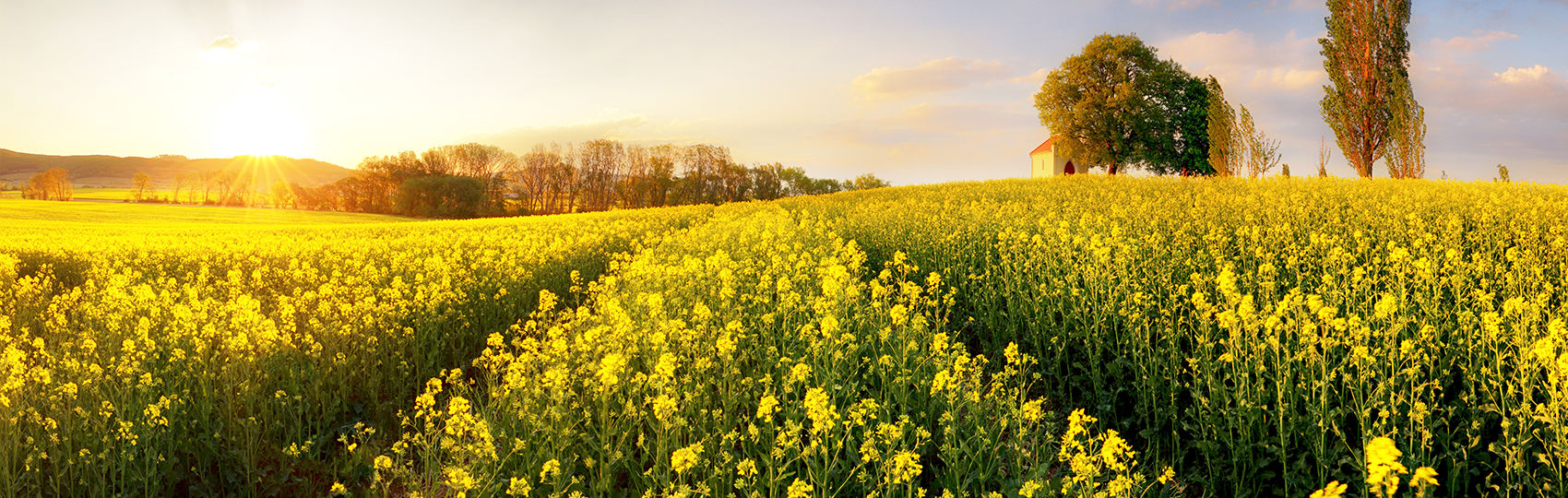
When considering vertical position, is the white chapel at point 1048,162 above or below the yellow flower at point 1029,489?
above

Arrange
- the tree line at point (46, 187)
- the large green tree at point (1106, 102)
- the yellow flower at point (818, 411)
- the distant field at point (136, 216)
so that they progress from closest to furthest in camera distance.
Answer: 1. the yellow flower at point (818, 411)
2. the distant field at point (136, 216)
3. the large green tree at point (1106, 102)
4. the tree line at point (46, 187)

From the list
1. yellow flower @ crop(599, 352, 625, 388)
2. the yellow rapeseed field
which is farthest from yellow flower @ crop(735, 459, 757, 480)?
yellow flower @ crop(599, 352, 625, 388)

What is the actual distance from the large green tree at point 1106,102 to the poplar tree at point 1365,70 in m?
8.65

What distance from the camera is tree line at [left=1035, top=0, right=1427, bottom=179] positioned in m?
29.5

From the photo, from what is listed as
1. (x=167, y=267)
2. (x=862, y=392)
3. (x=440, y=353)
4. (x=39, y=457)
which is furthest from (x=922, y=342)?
(x=167, y=267)

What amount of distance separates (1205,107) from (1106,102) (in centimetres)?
728

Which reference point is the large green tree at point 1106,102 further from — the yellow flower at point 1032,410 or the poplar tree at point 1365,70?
the yellow flower at point 1032,410

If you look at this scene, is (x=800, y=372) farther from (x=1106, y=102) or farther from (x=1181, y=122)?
(x=1181, y=122)

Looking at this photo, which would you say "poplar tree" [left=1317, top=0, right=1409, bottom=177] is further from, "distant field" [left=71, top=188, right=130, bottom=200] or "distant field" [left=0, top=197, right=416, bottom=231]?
"distant field" [left=71, top=188, right=130, bottom=200]

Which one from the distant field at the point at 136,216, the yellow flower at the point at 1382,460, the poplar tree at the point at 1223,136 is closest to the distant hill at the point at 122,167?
the distant field at the point at 136,216

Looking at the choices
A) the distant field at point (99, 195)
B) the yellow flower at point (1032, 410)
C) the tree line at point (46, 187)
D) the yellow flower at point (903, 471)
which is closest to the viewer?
the yellow flower at point (903, 471)

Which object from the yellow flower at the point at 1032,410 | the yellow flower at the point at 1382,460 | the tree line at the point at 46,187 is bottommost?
the yellow flower at the point at 1032,410

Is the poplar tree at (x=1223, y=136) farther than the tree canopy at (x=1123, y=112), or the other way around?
→ the tree canopy at (x=1123, y=112)

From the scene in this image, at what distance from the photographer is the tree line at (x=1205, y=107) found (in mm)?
29531
